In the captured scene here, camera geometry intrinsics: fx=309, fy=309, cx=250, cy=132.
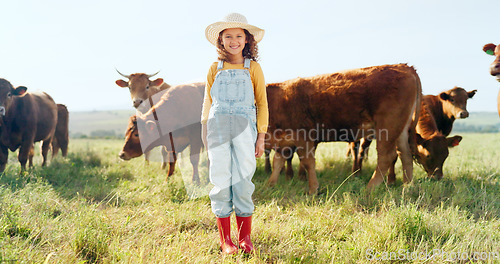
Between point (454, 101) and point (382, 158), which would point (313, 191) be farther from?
point (454, 101)

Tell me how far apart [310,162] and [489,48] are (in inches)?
158

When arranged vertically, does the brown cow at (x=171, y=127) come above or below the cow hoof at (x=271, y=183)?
above

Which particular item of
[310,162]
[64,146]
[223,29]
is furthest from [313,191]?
[64,146]

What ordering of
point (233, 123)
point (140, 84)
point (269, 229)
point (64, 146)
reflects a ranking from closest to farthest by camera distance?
point (233, 123)
point (269, 229)
point (140, 84)
point (64, 146)

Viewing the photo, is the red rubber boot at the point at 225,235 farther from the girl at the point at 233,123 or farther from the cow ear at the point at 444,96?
the cow ear at the point at 444,96

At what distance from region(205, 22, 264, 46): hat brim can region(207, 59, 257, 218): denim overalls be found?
0.28 metres

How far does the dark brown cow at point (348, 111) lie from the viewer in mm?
4457

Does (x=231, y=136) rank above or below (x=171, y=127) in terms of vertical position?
above

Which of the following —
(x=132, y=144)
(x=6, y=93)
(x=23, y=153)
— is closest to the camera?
(x=132, y=144)

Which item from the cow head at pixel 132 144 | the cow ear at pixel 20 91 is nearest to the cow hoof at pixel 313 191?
the cow head at pixel 132 144

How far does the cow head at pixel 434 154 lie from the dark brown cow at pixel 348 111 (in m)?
0.33

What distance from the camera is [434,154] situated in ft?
16.9

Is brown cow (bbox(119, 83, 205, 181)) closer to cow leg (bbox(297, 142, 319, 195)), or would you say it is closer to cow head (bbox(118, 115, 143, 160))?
cow head (bbox(118, 115, 143, 160))

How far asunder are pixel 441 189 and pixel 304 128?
6.84ft
